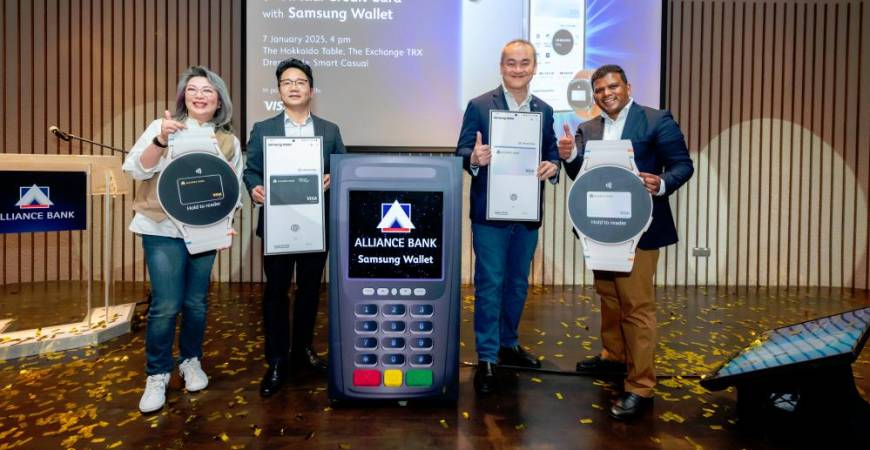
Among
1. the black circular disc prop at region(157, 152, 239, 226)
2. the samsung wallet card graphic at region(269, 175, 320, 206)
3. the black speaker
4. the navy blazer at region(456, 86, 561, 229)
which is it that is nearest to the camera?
the black speaker

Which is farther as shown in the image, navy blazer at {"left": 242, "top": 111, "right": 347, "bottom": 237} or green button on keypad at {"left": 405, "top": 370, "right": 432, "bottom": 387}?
navy blazer at {"left": 242, "top": 111, "right": 347, "bottom": 237}

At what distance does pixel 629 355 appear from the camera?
7.01 feet

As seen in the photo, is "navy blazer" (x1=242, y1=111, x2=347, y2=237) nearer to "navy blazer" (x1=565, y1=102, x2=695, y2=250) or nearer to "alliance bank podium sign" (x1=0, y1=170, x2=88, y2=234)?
"navy blazer" (x1=565, y1=102, x2=695, y2=250)

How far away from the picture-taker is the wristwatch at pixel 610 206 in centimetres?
196

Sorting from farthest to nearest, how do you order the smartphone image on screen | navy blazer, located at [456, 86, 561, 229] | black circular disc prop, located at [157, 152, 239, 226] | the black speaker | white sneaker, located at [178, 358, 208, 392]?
1. the smartphone image on screen
2. navy blazer, located at [456, 86, 561, 229]
3. white sneaker, located at [178, 358, 208, 392]
4. black circular disc prop, located at [157, 152, 239, 226]
5. the black speaker

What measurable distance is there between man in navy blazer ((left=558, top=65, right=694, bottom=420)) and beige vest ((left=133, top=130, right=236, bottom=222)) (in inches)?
60.3

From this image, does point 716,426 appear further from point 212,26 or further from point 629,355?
point 212,26

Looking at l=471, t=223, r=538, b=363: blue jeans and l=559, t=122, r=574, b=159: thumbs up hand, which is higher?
l=559, t=122, r=574, b=159: thumbs up hand

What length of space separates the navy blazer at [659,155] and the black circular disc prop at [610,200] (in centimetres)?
14

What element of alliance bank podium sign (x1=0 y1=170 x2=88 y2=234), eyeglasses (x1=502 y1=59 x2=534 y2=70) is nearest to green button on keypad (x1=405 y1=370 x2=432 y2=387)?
eyeglasses (x1=502 y1=59 x2=534 y2=70)

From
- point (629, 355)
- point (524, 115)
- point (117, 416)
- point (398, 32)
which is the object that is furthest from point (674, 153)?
point (398, 32)

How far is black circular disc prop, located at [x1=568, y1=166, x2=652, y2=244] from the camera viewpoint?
1958mm

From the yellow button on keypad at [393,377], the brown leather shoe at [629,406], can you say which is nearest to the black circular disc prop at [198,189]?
the yellow button on keypad at [393,377]

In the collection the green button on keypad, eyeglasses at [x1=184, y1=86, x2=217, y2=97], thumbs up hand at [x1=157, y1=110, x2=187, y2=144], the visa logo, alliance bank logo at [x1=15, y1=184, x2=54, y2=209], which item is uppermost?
the visa logo
